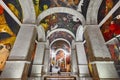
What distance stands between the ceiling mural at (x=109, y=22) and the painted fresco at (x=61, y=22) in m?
3.50

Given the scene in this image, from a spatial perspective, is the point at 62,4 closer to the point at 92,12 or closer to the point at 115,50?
the point at 92,12

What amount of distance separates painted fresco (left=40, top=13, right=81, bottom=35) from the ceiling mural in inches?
138

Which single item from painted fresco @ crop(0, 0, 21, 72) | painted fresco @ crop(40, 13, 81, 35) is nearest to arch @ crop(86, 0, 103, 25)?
painted fresco @ crop(40, 13, 81, 35)

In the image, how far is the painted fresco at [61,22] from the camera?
1223cm

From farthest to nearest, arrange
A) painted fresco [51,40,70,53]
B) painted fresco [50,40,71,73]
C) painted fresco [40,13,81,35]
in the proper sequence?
painted fresco [50,40,71,73] < painted fresco [51,40,70,53] < painted fresco [40,13,81,35]

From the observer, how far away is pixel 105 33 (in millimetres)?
8984

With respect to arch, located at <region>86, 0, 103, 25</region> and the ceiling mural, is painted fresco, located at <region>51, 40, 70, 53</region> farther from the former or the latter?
the ceiling mural

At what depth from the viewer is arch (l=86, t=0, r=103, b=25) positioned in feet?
30.3

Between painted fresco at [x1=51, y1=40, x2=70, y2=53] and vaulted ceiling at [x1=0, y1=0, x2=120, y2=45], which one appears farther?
painted fresco at [x1=51, y1=40, x2=70, y2=53]

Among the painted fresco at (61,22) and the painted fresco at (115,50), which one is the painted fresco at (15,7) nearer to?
the painted fresco at (61,22)

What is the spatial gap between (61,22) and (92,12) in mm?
4313

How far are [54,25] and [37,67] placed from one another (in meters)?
4.14

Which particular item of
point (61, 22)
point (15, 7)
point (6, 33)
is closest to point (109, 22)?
point (15, 7)

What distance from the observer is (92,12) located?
31.3 feet
